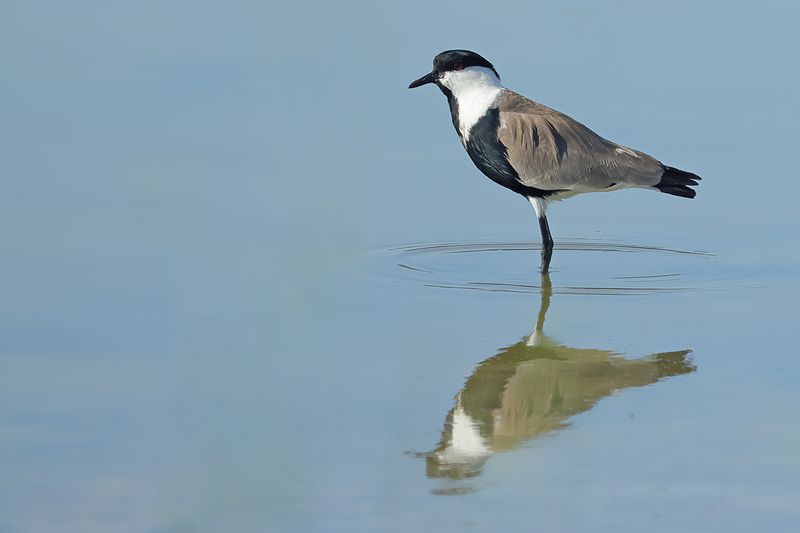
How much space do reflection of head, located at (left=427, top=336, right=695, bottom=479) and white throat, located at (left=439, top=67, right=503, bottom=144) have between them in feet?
9.44

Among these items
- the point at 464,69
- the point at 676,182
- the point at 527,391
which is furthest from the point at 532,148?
the point at 527,391

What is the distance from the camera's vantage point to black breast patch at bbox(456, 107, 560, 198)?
1062 centimetres

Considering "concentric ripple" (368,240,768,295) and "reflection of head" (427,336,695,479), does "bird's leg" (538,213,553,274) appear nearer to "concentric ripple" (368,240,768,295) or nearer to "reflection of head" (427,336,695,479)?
"concentric ripple" (368,240,768,295)

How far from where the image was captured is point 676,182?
11.0 m

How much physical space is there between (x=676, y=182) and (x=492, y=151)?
4.61 ft

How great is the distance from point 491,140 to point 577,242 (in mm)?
1024

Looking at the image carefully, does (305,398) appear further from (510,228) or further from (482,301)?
(510,228)

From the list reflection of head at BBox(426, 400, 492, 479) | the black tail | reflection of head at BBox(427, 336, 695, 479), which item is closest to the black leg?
the black tail

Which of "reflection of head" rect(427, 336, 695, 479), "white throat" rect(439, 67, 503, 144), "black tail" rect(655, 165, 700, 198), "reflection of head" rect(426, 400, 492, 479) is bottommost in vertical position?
"reflection of head" rect(426, 400, 492, 479)

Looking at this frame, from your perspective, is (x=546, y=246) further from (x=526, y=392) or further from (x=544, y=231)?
(x=526, y=392)

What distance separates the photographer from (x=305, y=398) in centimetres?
695

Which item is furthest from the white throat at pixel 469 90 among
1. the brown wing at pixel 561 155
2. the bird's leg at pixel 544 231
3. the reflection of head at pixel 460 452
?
the reflection of head at pixel 460 452

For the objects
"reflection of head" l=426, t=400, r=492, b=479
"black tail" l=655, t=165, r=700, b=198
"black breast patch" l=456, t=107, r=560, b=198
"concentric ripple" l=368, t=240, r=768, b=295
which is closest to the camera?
"reflection of head" l=426, t=400, r=492, b=479

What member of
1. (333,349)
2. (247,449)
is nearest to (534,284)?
(333,349)
